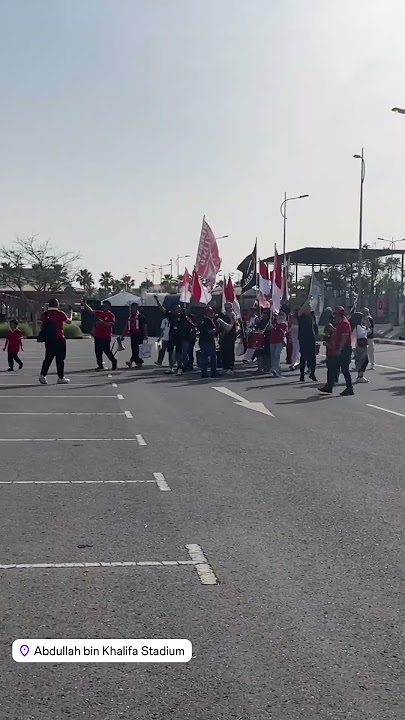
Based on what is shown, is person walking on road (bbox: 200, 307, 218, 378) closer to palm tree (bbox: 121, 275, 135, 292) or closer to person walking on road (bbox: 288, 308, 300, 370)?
person walking on road (bbox: 288, 308, 300, 370)

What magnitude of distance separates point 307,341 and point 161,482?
14.2 metres

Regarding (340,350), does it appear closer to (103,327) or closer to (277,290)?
(277,290)

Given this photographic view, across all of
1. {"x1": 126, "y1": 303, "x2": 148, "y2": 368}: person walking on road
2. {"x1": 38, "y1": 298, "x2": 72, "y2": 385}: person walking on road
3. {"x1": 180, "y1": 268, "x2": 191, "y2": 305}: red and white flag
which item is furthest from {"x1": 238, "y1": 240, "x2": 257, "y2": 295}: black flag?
{"x1": 38, "y1": 298, "x2": 72, "y2": 385}: person walking on road

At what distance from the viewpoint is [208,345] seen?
2378 cm

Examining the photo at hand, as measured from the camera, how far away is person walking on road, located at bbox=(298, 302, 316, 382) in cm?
2303

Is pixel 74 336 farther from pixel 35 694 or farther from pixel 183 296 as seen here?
pixel 35 694

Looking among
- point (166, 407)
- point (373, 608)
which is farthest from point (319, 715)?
point (166, 407)

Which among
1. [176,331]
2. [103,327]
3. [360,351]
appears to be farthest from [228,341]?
[360,351]

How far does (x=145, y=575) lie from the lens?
6148 mm

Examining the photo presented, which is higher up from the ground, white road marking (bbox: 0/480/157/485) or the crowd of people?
the crowd of people

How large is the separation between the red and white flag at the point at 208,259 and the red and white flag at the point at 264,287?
72.3 inches

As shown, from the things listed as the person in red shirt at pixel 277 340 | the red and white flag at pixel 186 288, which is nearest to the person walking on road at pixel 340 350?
the person in red shirt at pixel 277 340

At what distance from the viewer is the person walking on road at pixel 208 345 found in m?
23.8

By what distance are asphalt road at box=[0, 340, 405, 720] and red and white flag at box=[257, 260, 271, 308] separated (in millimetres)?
13737
